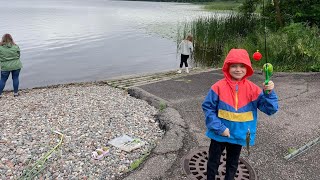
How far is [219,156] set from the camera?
321 centimetres

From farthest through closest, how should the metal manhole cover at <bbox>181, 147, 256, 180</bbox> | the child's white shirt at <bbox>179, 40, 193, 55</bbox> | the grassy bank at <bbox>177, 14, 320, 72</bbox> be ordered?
1. the grassy bank at <bbox>177, 14, 320, 72</bbox>
2. the child's white shirt at <bbox>179, 40, 193, 55</bbox>
3. the metal manhole cover at <bbox>181, 147, 256, 180</bbox>

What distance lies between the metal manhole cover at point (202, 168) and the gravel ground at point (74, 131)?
0.75 m

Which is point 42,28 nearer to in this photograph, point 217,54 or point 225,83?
point 217,54

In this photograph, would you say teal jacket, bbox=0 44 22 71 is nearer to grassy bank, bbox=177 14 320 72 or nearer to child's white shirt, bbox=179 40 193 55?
child's white shirt, bbox=179 40 193 55

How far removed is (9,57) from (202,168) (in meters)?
6.70

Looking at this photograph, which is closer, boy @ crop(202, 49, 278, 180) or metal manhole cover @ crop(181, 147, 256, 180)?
boy @ crop(202, 49, 278, 180)

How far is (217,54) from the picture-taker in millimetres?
17031

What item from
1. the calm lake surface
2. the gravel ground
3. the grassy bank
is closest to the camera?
the gravel ground

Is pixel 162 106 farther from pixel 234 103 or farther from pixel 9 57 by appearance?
pixel 9 57

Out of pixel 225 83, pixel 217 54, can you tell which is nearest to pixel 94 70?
pixel 217 54

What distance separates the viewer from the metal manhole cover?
12.3 feet

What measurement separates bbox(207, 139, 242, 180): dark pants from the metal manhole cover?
1.30 ft

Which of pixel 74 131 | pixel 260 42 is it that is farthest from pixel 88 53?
pixel 74 131

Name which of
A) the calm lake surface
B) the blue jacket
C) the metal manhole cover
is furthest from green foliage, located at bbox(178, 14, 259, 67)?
the blue jacket
